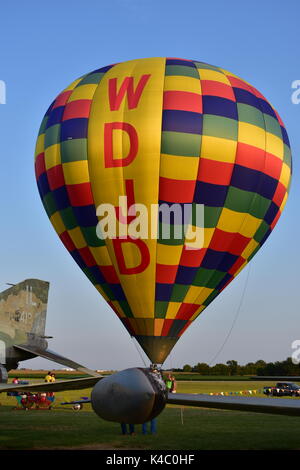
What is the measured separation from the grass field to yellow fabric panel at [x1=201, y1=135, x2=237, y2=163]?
10.2m

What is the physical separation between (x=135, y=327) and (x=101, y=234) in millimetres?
4152

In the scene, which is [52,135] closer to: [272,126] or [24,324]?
[272,126]

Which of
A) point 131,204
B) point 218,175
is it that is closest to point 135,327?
point 131,204

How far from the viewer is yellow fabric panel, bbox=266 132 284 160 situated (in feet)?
81.7

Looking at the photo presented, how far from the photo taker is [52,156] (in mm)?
24938

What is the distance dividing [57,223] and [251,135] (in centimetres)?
956

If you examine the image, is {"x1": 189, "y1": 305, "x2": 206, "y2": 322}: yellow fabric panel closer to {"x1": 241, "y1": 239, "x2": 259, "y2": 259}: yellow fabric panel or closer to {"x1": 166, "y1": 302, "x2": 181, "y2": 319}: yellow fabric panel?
{"x1": 166, "y1": 302, "x2": 181, "y2": 319}: yellow fabric panel

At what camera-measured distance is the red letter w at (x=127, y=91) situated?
23281 mm

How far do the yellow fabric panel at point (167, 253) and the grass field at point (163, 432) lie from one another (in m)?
6.23

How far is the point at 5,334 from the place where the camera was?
29641mm

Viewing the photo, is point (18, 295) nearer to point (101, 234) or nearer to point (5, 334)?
point (5, 334)

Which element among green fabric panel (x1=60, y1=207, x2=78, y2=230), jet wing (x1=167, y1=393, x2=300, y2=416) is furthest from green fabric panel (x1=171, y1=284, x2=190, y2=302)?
jet wing (x1=167, y1=393, x2=300, y2=416)

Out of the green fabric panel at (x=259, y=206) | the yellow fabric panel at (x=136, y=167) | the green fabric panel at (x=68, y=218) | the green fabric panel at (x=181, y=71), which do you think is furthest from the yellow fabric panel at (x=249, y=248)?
the green fabric panel at (x=181, y=71)

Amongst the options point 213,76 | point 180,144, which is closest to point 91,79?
point 213,76
